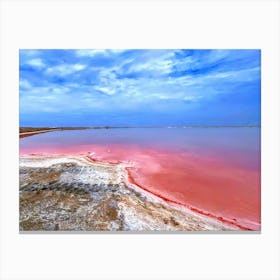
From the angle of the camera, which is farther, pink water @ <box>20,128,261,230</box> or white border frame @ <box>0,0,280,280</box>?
pink water @ <box>20,128,261,230</box>

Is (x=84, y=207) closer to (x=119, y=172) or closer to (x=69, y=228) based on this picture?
(x=69, y=228)
